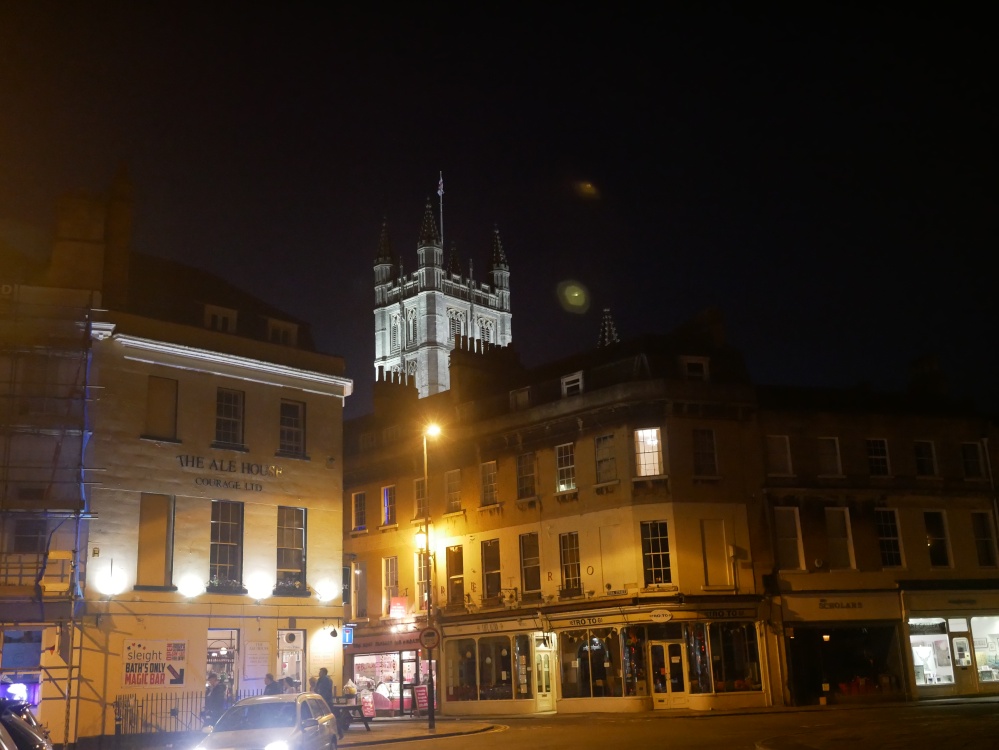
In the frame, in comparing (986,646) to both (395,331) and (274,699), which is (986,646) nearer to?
(274,699)

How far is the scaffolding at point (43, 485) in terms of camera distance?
2581cm

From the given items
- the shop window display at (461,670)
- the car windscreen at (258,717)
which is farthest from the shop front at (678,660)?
the car windscreen at (258,717)

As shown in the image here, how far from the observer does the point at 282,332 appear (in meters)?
34.3

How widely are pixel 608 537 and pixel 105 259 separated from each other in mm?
19647

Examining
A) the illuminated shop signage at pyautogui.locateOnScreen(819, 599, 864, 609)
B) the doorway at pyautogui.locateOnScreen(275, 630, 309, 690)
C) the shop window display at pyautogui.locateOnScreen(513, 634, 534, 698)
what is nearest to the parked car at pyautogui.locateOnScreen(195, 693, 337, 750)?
the doorway at pyautogui.locateOnScreen(275, 630, 309, 690)

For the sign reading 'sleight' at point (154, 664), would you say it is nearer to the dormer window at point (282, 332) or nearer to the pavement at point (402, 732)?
the pavement at point (402, 732)

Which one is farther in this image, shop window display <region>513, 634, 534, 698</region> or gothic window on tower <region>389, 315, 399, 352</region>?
gothic window on tower <region>389, 315, 399, 352</region>

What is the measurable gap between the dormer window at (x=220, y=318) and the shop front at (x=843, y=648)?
70.5 ft

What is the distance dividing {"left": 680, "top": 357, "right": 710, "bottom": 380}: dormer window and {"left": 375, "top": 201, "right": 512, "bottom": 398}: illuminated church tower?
383ft

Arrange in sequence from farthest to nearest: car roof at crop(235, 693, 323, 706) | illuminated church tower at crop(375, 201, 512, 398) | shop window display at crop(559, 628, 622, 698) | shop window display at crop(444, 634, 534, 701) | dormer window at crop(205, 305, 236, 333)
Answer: illuminated church tower at crop(375, 201, 512, 398)
shop window display at crop(444, 634, 534, 701)
shop window display at crop(559, 628, 622, 698)
dormer window at crop(205, 305, 236, 333)
car roof at crop(235, 693, 323, 706)

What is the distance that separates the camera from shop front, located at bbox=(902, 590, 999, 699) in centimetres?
3872

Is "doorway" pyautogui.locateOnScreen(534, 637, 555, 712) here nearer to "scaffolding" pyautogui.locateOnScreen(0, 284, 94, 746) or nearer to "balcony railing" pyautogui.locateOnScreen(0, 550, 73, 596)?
"scaffolding" pyautogui.locateOnScreen(0, 284, 94, 746)

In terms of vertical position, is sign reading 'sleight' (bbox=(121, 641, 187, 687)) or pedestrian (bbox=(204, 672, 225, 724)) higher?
sign reading 'sleight' (bbox=(121, 641, 187, 687))

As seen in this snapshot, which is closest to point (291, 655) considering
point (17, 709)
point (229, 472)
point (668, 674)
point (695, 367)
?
point (229, 472)
